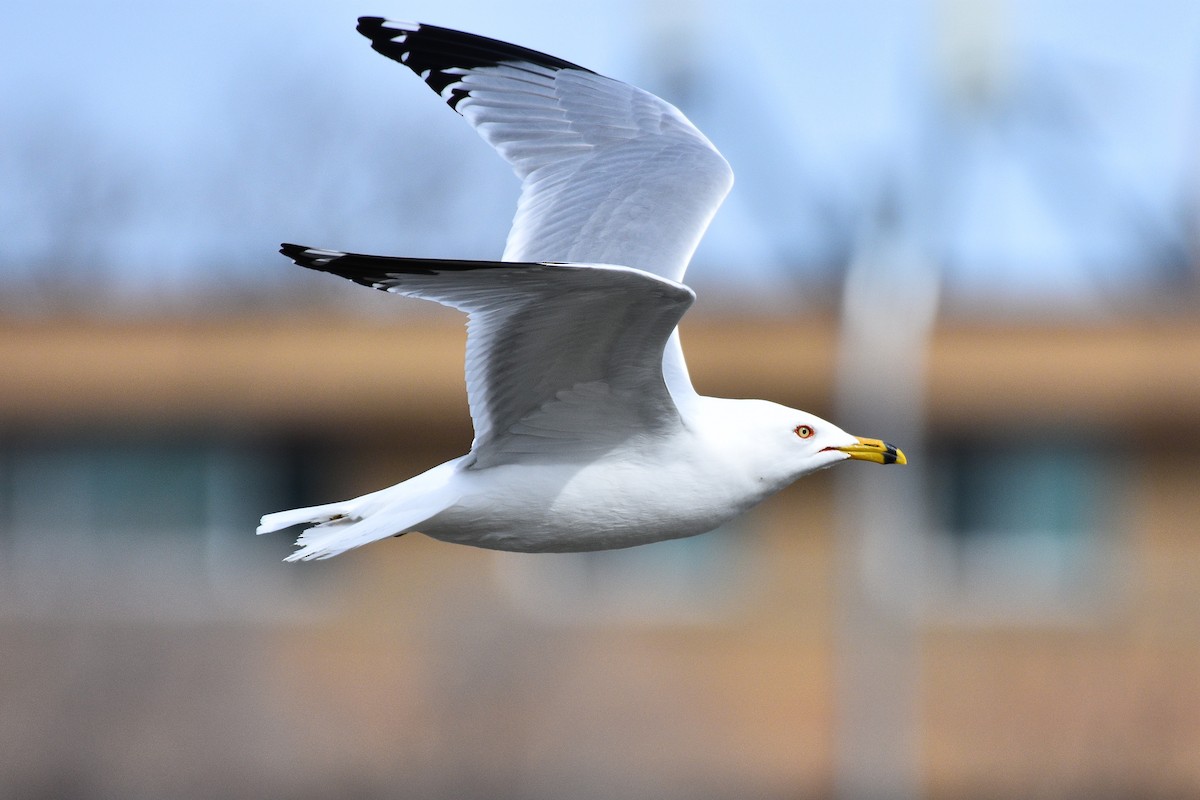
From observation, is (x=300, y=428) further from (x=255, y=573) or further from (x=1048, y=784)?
(x=1048, y=784)

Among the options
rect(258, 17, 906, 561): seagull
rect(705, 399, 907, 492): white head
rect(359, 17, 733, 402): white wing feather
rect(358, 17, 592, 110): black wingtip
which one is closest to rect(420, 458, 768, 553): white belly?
rect(258, 17, 906, 561): seagull

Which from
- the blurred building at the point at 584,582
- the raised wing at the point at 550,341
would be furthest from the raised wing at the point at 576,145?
the blurred building at the point at 584,582

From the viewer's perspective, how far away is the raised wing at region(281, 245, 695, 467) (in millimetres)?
4109

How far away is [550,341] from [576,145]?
158 centimetres

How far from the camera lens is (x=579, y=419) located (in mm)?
4777

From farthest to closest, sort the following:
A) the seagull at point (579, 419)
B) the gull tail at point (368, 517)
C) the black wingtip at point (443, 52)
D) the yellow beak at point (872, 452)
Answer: the black wingtip at point (443, 52) < the yellow beak at point (872, 452) < the gull tail at point (368, 517) < the seagull at point (579, 419)

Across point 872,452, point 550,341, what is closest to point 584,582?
point 872,452

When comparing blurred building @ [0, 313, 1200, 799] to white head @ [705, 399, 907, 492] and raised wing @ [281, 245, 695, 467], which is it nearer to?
white head @ [705, 399, 907, 492]

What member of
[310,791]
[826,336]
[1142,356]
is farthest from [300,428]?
[1142,356]

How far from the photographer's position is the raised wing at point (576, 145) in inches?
223

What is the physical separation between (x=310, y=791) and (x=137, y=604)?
2.32 m

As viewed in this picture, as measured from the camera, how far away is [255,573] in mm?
15719

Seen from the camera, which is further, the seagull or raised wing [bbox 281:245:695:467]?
the seagull

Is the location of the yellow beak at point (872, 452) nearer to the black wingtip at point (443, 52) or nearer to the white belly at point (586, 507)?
the white belly at point (586, 507)
